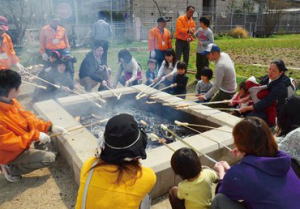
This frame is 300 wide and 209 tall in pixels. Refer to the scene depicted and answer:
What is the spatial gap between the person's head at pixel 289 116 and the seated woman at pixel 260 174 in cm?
101

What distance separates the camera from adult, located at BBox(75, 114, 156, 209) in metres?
1.88

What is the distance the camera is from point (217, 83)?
18.0ft

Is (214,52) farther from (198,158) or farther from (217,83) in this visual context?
(198,158)

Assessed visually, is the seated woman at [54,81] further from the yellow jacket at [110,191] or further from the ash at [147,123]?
the yellow jacket at [110,191]

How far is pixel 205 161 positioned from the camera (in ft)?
11.7

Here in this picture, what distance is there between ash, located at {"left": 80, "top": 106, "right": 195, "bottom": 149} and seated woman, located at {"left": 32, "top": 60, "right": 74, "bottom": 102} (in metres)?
1.55

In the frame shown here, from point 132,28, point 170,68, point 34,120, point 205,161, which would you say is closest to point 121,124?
point 205,161

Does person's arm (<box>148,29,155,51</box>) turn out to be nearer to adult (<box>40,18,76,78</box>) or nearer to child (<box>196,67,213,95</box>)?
adult (<box>40,18,76,78</box>)

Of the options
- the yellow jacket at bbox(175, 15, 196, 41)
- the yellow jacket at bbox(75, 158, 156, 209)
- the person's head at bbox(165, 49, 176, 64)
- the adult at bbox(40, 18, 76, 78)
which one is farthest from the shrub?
the yellow jacket at bbox(75, 158, 156, 209)

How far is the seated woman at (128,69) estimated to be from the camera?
22.3ft

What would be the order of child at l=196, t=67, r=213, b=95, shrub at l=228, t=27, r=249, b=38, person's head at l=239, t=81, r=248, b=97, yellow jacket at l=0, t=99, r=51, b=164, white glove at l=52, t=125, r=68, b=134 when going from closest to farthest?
1. yellow jacket at l=0, t=99, r=51, b=164
2. white glove at l=52, t=125, r=68, b=134
3. person's head at l=239, t=81, r=248, b=97
4. child at l=196, t=67, r=213, b=95
5. shrub at l=228, t=27, r=249, b=38

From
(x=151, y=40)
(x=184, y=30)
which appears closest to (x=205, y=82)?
(x=151, y=40)

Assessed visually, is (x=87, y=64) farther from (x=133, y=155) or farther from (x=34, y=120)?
(x=133, y=155)

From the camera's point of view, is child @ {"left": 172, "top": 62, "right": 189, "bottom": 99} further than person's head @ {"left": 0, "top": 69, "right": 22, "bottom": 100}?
Yes
